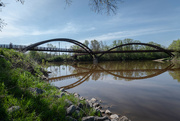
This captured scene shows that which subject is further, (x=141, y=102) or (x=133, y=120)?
(x=141, y=102)

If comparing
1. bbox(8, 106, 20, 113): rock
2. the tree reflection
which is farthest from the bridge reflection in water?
bbox(8, 106, 20, 113): rock

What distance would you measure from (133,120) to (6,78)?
461cm

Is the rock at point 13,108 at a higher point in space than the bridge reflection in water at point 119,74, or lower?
higher

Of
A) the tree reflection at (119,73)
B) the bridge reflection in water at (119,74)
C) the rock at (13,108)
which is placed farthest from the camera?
the tree reflection at (119,73)

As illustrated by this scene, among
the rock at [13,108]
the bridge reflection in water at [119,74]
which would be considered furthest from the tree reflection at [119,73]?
the rock at [13,108]

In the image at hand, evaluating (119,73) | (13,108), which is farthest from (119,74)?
(13,108)

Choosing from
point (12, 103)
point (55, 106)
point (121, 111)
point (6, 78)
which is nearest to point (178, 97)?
point (121, 111)

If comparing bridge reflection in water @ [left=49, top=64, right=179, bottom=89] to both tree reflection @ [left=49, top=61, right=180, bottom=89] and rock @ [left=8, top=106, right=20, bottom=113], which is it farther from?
rock @ [left=8, top=106, right=20, bottom=113]

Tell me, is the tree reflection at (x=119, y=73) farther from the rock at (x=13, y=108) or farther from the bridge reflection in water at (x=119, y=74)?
the rock at (x=13, y=108)

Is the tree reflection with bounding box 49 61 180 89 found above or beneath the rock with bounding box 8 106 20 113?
beneath

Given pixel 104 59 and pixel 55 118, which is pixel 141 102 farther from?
pixel 104 59

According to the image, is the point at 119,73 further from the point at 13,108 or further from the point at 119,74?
the point at 13,108

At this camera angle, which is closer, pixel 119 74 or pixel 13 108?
Result: pixel 13 108

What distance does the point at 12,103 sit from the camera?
2.67 m
